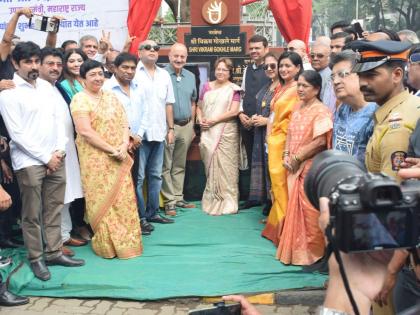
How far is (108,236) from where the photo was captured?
182 inches


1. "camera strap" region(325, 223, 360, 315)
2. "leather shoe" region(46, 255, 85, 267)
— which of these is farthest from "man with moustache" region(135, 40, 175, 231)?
"camera strap" region(325, 223, 360, 315)

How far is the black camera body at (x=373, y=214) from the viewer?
45.2 inches

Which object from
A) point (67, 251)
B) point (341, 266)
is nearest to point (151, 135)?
point (67, 251)

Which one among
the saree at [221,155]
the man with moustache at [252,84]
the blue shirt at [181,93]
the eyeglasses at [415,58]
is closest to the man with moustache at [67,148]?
the blue shirt at [181,93]

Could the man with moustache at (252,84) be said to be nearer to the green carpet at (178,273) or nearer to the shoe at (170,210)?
the shoe at (170,210)

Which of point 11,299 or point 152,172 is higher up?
point 152,172

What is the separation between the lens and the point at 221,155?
5926mm

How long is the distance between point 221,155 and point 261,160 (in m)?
0.44

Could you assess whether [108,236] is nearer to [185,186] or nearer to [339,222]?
[185,186]

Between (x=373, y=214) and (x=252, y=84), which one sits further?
(x=252, y=84)

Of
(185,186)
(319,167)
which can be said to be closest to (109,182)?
(185,186)

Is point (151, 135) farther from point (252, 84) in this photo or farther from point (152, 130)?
point (252, 84)

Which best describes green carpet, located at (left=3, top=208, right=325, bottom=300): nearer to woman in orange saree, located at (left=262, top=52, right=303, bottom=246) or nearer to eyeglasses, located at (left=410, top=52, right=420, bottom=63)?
woman in orange saree, located at (left=262, top=52, right=303, bottom=246)

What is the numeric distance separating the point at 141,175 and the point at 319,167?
415 centimetres
